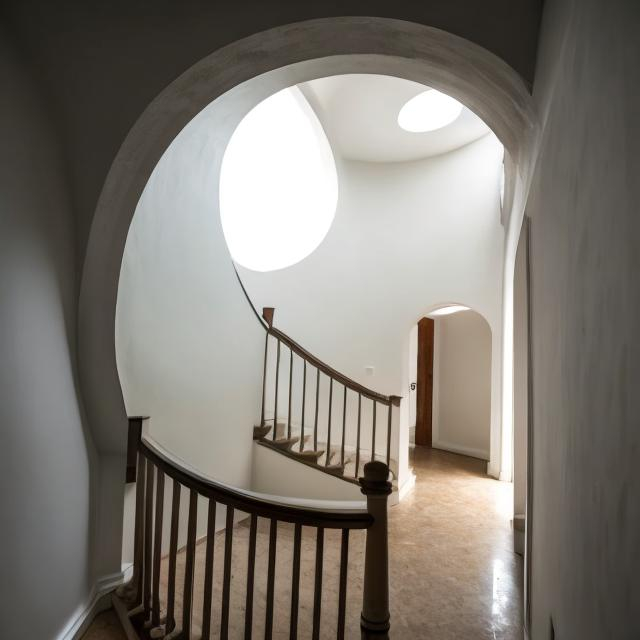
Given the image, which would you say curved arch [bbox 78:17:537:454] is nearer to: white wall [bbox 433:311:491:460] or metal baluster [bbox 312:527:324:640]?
metal baluster [bbox 312:527:324:640]

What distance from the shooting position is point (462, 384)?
803cm

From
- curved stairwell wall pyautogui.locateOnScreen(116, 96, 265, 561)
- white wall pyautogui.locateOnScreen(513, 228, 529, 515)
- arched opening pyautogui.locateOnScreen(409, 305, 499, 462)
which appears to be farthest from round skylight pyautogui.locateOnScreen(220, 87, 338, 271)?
white wall pyautogui.locateOnScreen(513, 228, 529, 515)

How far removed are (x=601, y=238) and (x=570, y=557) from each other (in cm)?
73

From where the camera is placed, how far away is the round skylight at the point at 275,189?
21.0ft

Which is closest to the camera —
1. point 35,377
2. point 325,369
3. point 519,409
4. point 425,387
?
point 35,377

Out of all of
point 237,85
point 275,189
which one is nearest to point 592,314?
point 237,85

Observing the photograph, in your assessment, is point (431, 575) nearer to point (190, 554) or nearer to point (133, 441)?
point (190, 554)

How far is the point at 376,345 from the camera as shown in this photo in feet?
20.2

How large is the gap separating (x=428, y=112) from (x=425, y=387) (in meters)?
4.52

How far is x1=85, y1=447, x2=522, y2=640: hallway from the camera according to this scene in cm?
254

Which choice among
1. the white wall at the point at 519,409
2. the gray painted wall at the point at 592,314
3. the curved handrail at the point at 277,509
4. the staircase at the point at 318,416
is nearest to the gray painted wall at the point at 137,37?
the gray painted wall at the point at 592,314

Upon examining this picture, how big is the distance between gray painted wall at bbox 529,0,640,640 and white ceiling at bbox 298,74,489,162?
13.5ft

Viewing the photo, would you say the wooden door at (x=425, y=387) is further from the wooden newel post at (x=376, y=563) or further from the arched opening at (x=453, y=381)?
the wooden newel post at (x=376, y=563)

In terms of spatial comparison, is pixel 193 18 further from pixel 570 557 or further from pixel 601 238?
pixel 570 557
